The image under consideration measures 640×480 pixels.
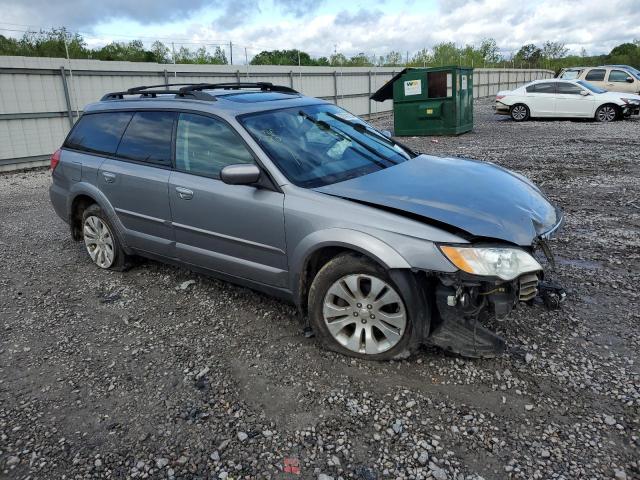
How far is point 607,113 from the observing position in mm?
17047

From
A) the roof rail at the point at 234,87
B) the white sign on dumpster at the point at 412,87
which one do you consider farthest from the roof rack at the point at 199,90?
the white sign on dumpster at the point at 412,87

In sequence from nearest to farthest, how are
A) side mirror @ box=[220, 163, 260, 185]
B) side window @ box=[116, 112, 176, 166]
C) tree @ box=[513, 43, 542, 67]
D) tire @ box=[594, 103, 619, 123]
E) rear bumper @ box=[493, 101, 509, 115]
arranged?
side mirror @ box=[220, 163, 260, 185] < side window @ box=[116, 112, 176, 166] < tire @ box=[594, 103, 619, 123] < rear bumper @ box=[493, 101, 509, 115] < tree @ box=[513, 43, 542, 67]

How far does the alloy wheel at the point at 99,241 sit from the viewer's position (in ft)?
16.4

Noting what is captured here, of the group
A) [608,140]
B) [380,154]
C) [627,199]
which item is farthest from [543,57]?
[380,154]

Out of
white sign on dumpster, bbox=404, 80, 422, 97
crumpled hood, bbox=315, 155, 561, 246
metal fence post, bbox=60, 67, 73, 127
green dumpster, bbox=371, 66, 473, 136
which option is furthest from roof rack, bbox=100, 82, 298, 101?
white sign on dumpster, bbox=404, 80, 422, 97

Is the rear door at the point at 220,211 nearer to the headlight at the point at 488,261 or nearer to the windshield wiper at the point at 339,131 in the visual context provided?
the windshield wiper at the point at 339,131

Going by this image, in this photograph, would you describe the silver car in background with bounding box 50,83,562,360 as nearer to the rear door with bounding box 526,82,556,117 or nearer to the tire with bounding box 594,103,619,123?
the rear door with bounding box 526,82,556,117

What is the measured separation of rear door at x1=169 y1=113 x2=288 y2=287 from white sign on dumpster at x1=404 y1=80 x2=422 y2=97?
1179 cm

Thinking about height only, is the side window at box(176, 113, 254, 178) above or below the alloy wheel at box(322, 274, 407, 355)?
above

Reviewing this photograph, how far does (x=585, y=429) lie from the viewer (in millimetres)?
2609

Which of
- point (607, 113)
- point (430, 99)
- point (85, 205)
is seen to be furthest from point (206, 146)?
point (607, 113)

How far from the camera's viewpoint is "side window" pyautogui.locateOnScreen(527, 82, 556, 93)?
17422 mm

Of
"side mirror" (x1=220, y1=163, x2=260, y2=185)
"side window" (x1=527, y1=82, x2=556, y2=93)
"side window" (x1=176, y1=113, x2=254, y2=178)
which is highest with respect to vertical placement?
"side window" (x1=527, y1=82, x2=556, y2=93)

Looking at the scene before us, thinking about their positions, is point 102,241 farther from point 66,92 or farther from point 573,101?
point 573,101
